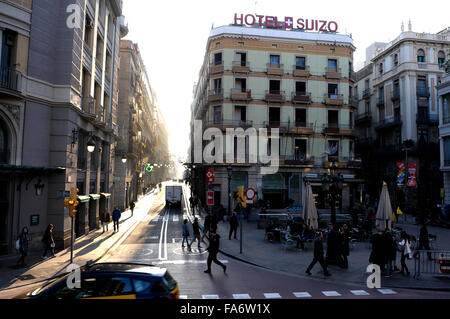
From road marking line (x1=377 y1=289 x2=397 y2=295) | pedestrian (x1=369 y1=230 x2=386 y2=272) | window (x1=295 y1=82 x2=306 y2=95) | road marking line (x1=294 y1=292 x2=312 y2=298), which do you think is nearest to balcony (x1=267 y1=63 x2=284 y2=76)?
window (x1=295 y1=82 x2=306 y2=95)

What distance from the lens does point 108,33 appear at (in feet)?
87.1

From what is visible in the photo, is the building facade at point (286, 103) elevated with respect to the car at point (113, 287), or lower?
elevated

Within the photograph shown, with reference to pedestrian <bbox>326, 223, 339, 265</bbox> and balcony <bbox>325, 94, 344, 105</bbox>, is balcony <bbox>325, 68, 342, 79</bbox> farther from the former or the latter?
pedestrian <bbox>326, 223, 339, 265</bbox>

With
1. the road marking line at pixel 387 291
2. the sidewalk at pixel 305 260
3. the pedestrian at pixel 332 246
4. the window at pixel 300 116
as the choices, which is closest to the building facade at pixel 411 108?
the window at pixel 300 116

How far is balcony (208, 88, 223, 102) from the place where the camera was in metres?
36.6

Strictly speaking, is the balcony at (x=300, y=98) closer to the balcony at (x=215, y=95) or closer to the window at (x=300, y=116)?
the window at (x=300, y=116)

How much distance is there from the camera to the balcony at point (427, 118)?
40.1m

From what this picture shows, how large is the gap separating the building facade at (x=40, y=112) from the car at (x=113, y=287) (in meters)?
9.45

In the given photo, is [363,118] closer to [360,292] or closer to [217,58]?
[217,58]

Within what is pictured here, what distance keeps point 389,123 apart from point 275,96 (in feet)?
58.6

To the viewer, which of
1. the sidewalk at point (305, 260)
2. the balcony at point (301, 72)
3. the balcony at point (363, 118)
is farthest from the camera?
the balcony at point (363, 118)

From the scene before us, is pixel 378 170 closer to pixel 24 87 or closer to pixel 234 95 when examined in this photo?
pixel 234 95

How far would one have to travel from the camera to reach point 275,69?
123ft
